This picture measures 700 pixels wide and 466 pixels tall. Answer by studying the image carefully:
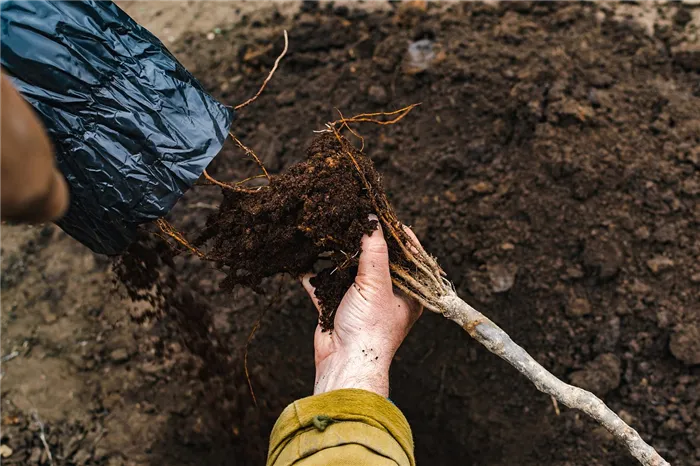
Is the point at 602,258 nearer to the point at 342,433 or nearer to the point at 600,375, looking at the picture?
the point at 600,375

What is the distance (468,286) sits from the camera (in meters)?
2.64

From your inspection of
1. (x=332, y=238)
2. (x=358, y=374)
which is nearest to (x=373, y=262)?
(x=332, y=238)

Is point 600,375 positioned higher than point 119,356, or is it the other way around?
point 600,375

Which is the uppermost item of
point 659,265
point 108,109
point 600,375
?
point 108,109

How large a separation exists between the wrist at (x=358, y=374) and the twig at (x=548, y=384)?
1.00 ft

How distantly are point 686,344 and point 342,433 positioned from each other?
5.55 ft

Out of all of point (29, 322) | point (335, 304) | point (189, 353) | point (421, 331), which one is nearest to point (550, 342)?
point (421, 331)

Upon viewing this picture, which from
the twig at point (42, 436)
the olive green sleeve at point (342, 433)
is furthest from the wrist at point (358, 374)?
the twig at point (42, 436)

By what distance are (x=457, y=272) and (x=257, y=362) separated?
105cm

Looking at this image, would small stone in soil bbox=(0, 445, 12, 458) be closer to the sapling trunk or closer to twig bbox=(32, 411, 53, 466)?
twig bbox=(32, 411, 53, 466)

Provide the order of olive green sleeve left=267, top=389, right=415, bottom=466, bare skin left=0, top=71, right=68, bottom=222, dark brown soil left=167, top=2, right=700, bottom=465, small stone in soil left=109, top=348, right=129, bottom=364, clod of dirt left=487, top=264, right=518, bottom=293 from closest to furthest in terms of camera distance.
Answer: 1. bare skin left=0, top=71, right=68, bottom=222
2. olive green sleeve left=267, top=389, right=415, bottom=466
3. dark brown soil left=167, top=2, right=700, bottom=465
4. clod of dirt left=487, top=264, right=518, bottom=293
5. small stone in soil left=109, top=348, right=129, bottom=364

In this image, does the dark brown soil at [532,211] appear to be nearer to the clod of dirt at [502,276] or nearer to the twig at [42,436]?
the clod of dirt at [502,276]

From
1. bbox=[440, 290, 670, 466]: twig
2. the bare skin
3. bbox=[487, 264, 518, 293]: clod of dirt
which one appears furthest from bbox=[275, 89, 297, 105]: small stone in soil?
the bare skin

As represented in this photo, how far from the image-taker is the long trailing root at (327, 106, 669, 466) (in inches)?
67.7
